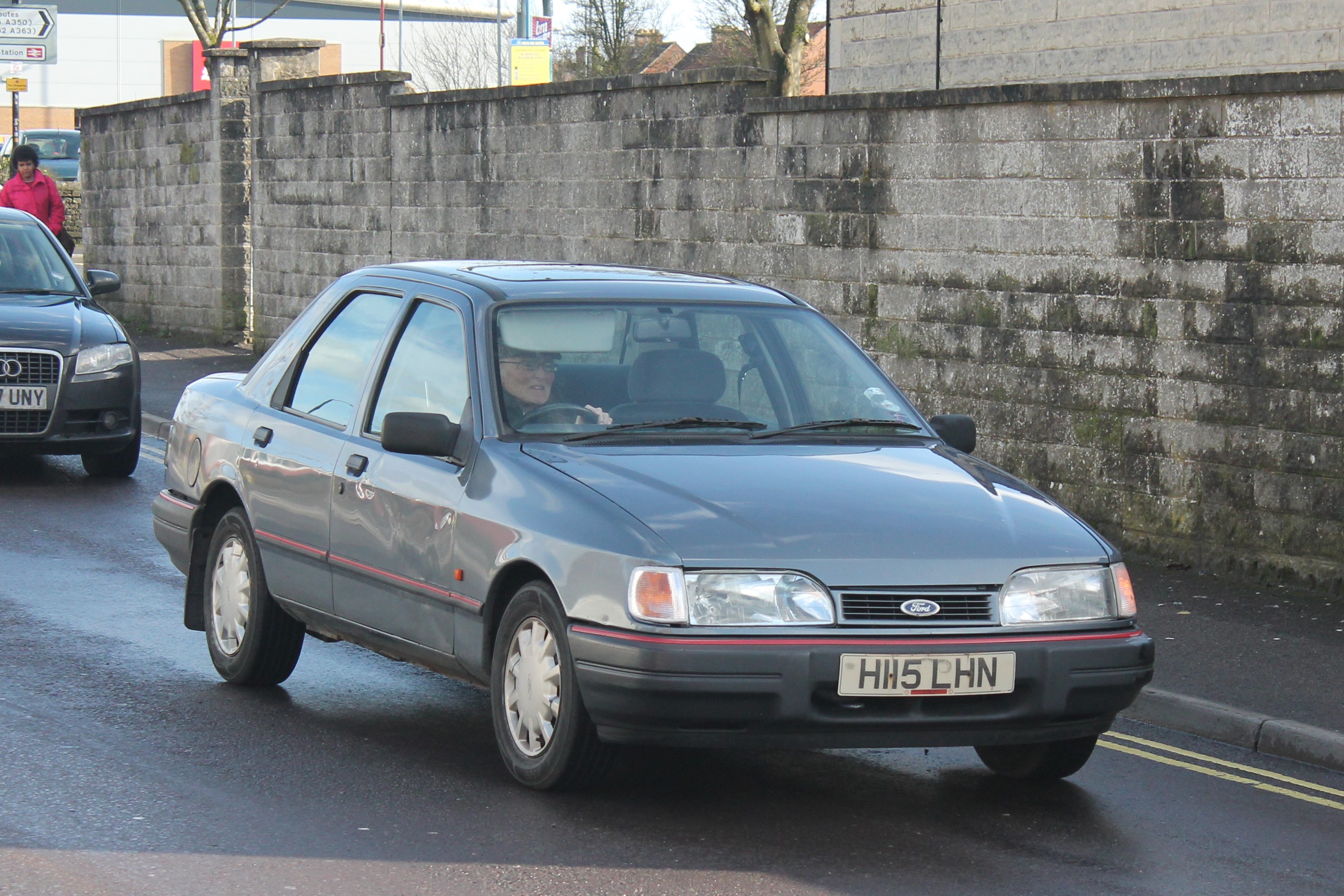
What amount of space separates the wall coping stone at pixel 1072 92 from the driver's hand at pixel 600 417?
194 inches

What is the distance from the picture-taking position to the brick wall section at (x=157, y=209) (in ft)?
72.7

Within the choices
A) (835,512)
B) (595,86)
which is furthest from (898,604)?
(595,86)

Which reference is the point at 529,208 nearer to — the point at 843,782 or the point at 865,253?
the point at 865,253

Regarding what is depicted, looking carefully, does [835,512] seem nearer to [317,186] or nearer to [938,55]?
[938,55]

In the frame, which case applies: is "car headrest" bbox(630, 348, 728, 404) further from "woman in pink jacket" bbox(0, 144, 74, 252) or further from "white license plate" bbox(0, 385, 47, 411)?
"woman in pink jacket" bbox(0, 144, 74, 252)

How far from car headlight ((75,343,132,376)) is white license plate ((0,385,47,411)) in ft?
0.91

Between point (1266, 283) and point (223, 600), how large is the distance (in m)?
5.42

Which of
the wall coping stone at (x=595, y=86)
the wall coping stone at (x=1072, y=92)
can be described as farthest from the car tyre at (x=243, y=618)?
the wall coping stone at (x=595, y=86)

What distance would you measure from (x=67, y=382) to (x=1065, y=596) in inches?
343

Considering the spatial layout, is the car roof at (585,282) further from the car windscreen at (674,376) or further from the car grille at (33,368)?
the car grille at (33,368)

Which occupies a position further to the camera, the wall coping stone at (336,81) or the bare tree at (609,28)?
the bare tree at (609,28)

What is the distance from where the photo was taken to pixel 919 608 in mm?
5281

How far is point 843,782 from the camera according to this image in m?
6.11

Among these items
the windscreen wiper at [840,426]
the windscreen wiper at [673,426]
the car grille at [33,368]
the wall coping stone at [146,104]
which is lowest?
the car grille at [33,368]
